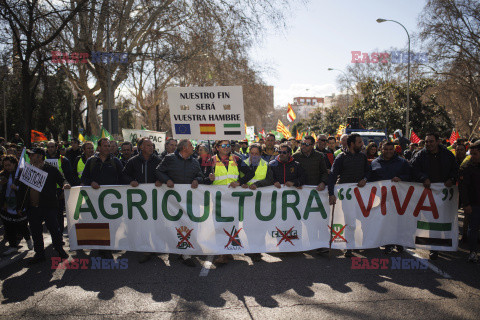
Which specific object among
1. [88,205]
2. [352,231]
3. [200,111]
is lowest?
[352,231]

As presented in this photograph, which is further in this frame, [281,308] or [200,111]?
[200,111]

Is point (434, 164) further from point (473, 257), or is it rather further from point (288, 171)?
point (288, 171)

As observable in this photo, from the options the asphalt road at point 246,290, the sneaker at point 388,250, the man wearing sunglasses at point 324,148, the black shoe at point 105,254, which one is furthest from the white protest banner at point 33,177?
the man wearing sunglasses at point 324,148

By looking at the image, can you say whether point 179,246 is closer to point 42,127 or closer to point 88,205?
point 88,205

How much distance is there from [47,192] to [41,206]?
0.22 meters

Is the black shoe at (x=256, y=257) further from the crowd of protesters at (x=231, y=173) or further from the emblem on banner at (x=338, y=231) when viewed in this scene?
the emblem on banner at (x=338, y=231)

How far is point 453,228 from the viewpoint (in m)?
5.88

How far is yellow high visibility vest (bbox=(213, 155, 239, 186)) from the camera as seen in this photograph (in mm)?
6078

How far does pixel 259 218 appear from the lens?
5.94 metres

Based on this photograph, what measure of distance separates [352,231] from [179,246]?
8.37ft

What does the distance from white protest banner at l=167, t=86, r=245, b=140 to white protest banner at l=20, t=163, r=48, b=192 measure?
203 cm

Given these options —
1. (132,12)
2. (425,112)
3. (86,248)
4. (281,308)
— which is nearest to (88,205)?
(86,248)

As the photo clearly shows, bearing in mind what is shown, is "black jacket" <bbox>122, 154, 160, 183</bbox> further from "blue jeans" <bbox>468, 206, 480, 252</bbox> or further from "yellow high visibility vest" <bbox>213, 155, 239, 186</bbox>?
"blue jeans" <bbox>468, 206, 480, 252</bbox>

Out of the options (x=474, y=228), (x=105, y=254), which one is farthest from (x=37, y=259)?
(x=474, y=228)
